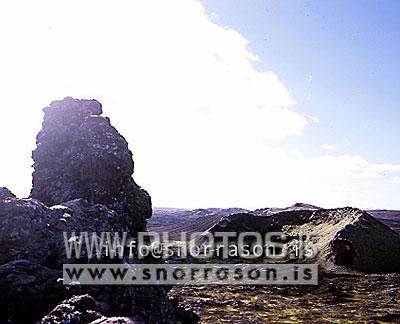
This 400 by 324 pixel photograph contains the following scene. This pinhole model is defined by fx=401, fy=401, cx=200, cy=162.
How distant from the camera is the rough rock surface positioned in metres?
39.1

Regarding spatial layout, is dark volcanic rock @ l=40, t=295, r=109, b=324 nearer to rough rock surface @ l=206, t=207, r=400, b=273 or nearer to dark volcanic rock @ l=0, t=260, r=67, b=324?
dark volcanic rock @ l=0, t=260, r=67, b=324

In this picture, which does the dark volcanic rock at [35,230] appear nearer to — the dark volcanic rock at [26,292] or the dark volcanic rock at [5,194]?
the dark volcanic rock at [5,194]

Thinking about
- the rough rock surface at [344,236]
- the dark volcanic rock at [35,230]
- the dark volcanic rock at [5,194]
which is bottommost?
the rough rock surface at [344,236]

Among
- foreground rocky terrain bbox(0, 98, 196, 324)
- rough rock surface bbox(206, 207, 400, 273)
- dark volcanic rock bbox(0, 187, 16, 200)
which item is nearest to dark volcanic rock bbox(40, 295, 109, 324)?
foreground rocky terrain bbox(0, 98, 196, 324)

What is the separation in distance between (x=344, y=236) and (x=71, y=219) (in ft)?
109

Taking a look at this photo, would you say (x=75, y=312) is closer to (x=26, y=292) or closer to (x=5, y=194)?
(x=26, y=292)

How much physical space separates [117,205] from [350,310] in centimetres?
1616

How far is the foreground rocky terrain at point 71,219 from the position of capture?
33.9ft

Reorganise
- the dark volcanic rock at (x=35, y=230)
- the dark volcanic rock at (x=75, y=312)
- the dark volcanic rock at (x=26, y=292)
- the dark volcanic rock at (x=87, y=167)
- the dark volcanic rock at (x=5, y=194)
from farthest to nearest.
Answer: the dark volcanic rock at (x=87, y=167)
the dark volcanic rock at (x=5, y=194)
the dark volcanic rock at (x=35, y=230)
the dark volcanic rock at (x=26, y=292)
the dark volcanic rock at (x=75, y=312)

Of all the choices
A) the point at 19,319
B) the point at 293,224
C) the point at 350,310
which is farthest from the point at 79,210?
the point at 293,224

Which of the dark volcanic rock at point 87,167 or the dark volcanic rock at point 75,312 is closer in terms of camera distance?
the dark volcanic rock at point 75,312

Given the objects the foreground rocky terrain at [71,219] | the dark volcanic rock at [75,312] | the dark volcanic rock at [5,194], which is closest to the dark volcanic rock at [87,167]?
the foreground rocky terrain at [71,219]

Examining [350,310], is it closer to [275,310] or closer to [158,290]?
[275,310]

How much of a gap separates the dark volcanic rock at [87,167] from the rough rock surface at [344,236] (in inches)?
1010
